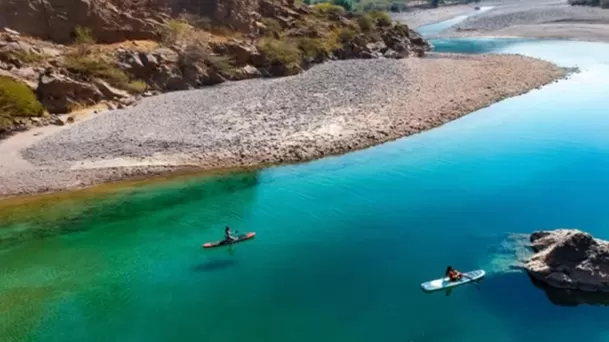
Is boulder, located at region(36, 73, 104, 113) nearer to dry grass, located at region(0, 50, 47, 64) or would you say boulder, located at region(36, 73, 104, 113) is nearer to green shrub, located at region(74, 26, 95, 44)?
dry grass, located at region(0, 50, 47, 64)

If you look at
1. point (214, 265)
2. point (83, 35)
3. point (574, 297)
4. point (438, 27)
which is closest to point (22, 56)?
point (83, 35)

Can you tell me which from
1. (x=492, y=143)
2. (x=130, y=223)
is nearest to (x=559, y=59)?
(x=492, y=143)

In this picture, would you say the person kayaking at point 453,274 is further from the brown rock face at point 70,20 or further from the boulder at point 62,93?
the brown rock face at point 70,20

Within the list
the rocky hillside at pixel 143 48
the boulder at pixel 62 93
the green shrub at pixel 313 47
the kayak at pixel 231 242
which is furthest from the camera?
the green shrub at pixel 313 47

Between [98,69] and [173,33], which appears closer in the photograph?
[98,69]

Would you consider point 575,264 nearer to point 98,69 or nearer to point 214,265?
point 214,265

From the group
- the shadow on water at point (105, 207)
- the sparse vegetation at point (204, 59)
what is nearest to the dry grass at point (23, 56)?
the sparse vegetation at point (204, 59)
